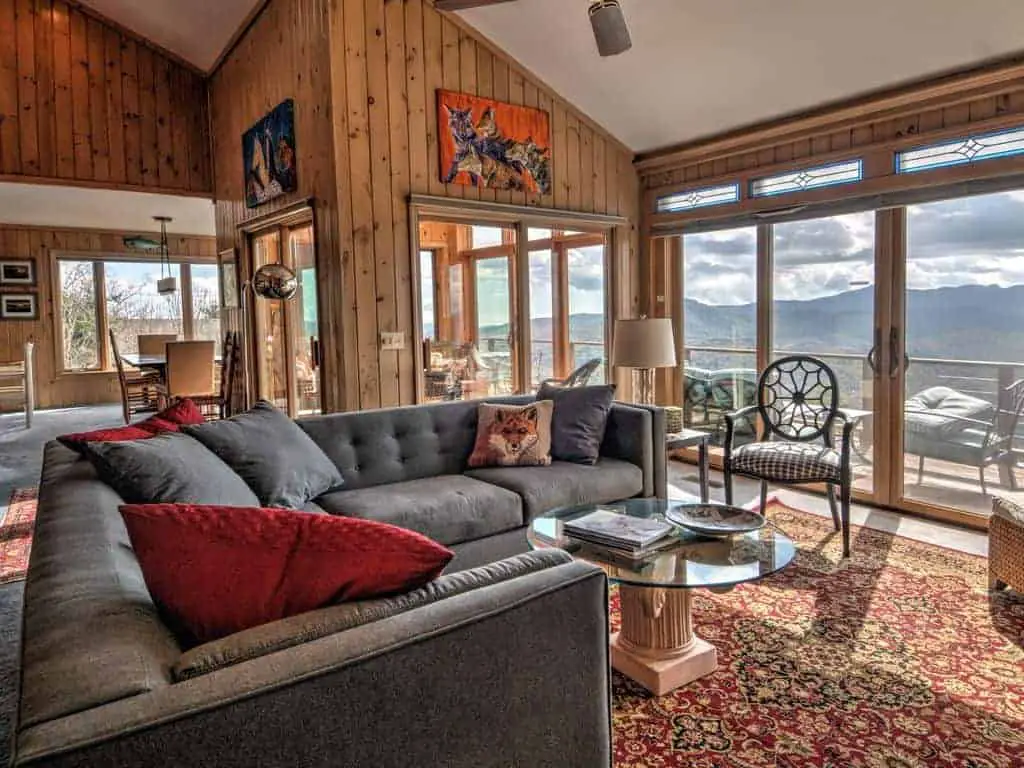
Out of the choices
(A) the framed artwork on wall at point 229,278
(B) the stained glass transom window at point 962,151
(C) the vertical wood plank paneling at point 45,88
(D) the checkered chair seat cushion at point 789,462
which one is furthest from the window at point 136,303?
(B) the stained glass transom window at point 962,151

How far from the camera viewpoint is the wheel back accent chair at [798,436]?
11.4ft

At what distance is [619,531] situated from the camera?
2.33 meters

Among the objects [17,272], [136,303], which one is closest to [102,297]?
[136,303]

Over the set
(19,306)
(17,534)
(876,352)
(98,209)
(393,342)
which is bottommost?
(17,534)

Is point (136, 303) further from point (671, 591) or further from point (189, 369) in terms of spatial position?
point (671, 591)

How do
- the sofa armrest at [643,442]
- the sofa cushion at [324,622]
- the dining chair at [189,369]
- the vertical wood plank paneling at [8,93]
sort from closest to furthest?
the sofa cushion at [324,622] → the sofa armrest at [643,442] → the vertical wood plank paneling at [8,93] → the dining chair at [189,369]

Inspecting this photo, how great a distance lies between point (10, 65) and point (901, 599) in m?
6.84

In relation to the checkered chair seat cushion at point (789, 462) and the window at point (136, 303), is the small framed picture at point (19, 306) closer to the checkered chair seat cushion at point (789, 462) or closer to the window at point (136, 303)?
the window at point (136, 303)

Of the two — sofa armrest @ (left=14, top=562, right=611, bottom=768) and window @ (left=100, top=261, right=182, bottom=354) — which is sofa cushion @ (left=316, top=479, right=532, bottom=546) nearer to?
sofa armrest @ (left=14, top=562, right=611, bottom=768)

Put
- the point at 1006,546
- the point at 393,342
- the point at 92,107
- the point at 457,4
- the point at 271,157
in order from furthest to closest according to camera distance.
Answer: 1. the point at 92,107
2. the point at 271,157
3. the point at 393,342
4. the point at 457,4
5. the point at 1006,546

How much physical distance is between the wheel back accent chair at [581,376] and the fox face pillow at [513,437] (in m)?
1.64

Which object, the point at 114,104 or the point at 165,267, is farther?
Answer: the point at 165,267

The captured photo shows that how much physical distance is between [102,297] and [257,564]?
9.81 meters

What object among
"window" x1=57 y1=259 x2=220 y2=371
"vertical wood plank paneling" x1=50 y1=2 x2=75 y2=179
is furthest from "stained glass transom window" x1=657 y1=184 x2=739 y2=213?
"window" x1=57 y1=259 x2=220 y2=371
